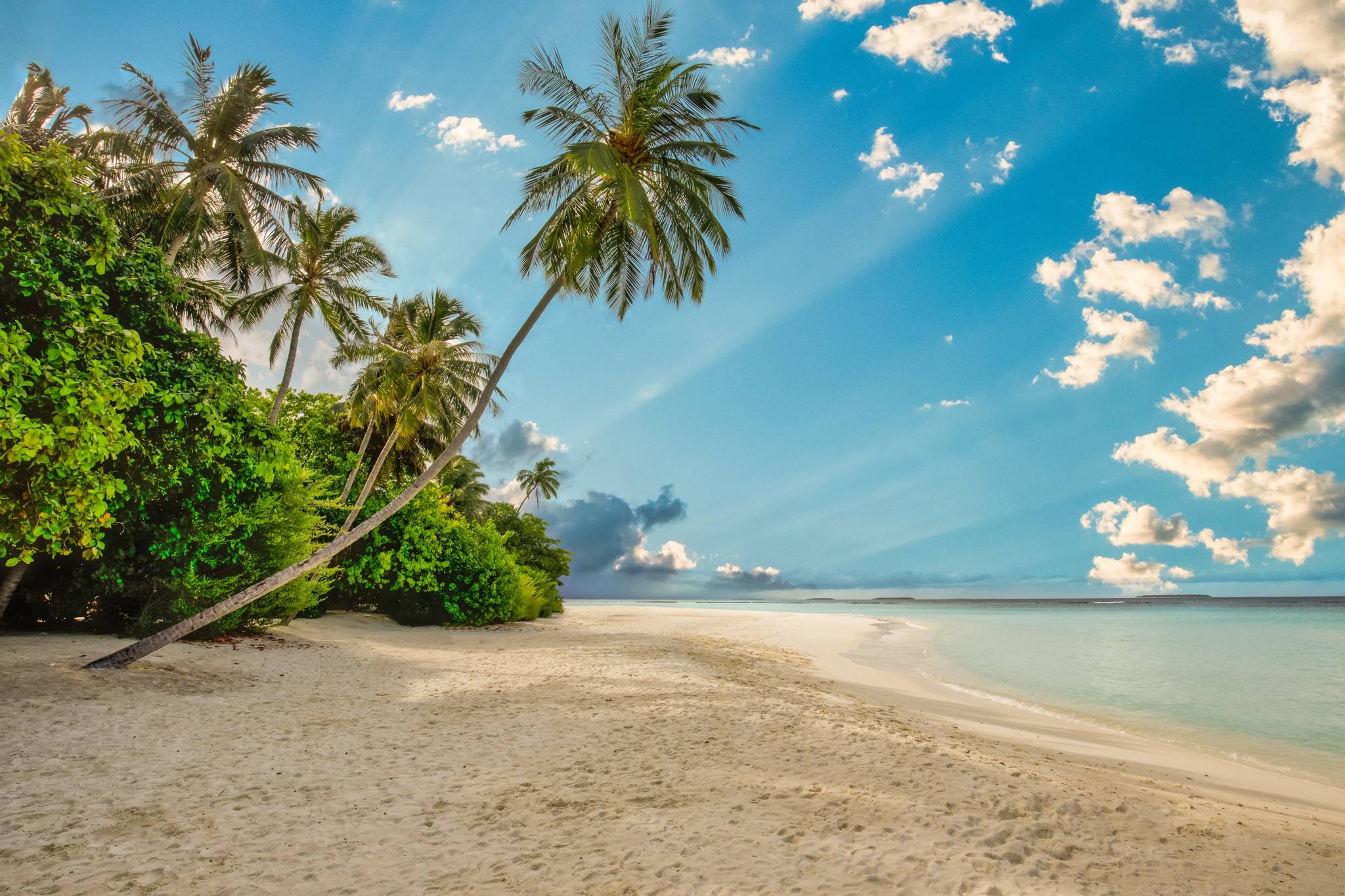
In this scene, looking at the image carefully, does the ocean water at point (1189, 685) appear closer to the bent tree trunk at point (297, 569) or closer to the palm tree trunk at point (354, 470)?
the bent tree trunk at point (297, 569)

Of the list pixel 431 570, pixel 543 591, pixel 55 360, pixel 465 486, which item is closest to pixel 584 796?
pixel 55 360

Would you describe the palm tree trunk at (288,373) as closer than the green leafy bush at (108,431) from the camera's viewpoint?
No

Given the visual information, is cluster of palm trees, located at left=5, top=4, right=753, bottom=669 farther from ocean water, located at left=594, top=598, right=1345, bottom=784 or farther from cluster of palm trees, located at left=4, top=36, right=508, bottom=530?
ocean water, located at left=594, top=598, right=1345, bottom=784

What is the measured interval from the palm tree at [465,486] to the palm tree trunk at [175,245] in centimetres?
1642


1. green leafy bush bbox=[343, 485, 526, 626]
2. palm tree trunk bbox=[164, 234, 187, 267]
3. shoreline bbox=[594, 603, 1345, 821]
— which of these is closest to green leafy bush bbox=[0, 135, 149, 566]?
palm tree trunk bbox=[164, 234, 187, 267]

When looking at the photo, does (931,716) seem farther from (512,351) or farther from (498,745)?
(512,351)

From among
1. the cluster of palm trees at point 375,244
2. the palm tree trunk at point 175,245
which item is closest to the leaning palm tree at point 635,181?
the cluster of palm trees at point 375,244

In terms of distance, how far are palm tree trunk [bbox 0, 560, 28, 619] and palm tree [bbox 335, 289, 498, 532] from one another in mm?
9149

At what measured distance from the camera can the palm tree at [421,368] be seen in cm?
2183

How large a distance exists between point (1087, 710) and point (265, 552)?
17089 millimetres

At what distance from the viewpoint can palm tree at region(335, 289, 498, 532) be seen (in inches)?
859

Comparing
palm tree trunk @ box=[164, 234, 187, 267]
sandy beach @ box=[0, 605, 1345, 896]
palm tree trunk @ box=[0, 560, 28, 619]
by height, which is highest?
palm tree trunk @ box=[164, 234, 187, 267]

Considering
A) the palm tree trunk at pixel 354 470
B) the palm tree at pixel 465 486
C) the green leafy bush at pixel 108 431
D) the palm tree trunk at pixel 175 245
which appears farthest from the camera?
the palm tree at pixel 465 486

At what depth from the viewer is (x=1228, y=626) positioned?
4128cm
